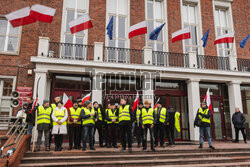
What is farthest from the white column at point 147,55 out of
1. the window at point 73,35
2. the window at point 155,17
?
the window at point 73,35

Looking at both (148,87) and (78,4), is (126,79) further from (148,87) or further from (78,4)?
(78,4)

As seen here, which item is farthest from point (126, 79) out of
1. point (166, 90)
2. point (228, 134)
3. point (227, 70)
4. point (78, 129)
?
point (228, 134)

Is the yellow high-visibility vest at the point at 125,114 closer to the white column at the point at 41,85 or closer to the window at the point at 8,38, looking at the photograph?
the white column at the point at 41,85

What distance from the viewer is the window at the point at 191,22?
44.1ft

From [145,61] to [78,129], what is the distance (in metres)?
5.47

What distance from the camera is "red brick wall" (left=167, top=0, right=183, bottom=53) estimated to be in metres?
12.9

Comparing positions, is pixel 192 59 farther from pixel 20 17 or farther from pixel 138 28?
pixel 20 17

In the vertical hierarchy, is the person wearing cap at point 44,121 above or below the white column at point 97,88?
below

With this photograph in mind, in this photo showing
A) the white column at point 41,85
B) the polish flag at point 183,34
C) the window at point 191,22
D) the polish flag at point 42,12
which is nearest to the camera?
the polish flag at point 42,12

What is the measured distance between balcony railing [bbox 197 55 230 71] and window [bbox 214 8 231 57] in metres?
0.84

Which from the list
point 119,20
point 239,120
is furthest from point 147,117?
point 119,20

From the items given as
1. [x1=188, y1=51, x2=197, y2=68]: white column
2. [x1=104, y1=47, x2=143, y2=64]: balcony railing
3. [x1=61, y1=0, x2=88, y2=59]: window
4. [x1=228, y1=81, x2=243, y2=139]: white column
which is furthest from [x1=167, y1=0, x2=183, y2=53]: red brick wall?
[x1=61, y1=0, x2=88, y2=59]: window

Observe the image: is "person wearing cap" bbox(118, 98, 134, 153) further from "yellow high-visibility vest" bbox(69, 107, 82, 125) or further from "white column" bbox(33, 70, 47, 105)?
"white column" bbox(33, 70, 47, 105)

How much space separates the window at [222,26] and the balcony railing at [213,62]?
0.84 m
